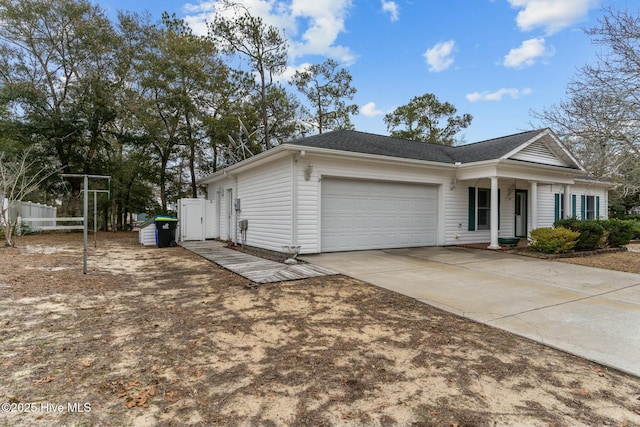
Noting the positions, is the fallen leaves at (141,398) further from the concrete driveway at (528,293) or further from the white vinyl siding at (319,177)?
the white vinyl siding at (319,177)

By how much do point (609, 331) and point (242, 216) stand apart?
9487 millimetres

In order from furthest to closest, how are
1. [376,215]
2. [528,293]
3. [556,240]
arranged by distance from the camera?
[376,215] < [556,240] < [528,293]

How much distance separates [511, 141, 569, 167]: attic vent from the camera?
10484 mm

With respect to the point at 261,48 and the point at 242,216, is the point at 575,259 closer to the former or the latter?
the point at 242,216

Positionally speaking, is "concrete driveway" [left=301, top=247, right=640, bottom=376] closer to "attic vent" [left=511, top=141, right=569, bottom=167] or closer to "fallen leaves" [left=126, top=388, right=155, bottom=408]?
"fallen leaves" [left=126, top=388, right=155, bottom=408]

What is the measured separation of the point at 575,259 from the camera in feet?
27.6

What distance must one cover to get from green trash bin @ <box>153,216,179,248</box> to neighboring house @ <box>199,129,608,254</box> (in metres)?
1.98

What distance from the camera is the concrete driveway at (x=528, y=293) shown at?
3.32 metres

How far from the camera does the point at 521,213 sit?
12.5 meters

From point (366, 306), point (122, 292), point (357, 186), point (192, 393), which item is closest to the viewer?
point (192, 393)

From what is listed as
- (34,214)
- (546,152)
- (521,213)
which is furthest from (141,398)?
(34,214)

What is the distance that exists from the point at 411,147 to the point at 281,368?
9914 millimetres

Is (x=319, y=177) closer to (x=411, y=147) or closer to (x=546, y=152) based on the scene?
(x=411, y=147)

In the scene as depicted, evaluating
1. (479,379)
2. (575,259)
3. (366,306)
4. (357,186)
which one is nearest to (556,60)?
(575,259)
